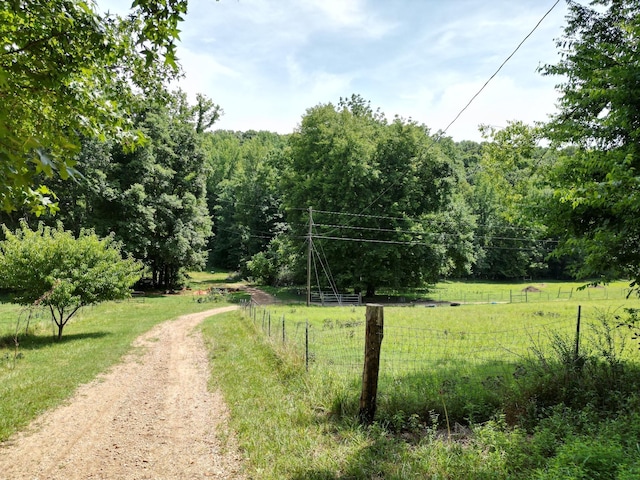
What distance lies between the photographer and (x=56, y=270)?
579 inches

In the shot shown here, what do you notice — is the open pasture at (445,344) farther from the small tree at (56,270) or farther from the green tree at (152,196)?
the green tree at (152,196)

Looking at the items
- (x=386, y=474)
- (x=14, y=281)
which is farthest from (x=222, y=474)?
(x=14, y=281)

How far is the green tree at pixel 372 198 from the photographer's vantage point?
3475cm

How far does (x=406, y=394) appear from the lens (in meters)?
6.68

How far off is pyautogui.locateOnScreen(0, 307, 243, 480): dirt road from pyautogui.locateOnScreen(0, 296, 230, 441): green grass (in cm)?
40

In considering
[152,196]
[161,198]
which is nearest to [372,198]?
[161,198]

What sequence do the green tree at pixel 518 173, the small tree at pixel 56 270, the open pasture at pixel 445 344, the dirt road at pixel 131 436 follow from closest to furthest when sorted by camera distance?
the dirt road at pixel 131 436, the green tree at pixel 518 173, the open pasture at pixel 445 344, the small tree at pixel 56 270

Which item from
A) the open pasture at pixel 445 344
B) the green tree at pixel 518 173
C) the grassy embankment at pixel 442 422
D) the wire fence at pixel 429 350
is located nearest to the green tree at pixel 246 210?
the green tree at pixel 518 173

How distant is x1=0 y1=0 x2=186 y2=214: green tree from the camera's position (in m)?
2.76

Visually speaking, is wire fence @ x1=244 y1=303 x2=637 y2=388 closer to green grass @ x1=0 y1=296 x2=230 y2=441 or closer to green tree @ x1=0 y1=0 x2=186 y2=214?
green grass @ x1=0 y1=296 x2=230 y2=441

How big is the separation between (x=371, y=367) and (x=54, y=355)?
36.8 ft

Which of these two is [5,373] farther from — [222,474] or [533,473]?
[533,473]

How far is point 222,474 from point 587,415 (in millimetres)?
4982

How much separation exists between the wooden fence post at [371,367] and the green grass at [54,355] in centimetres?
552
